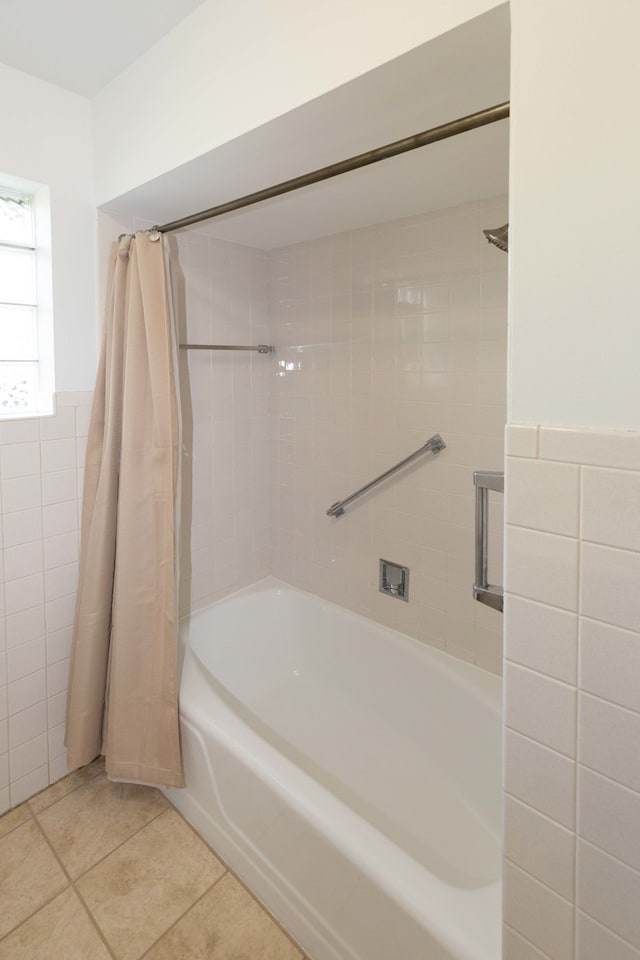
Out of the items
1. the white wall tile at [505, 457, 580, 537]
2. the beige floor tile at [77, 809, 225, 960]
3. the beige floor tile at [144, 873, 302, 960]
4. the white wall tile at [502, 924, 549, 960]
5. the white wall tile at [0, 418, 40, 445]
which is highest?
the white wall tile at [0, 418, 40, 445]

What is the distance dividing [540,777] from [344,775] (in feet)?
3.88

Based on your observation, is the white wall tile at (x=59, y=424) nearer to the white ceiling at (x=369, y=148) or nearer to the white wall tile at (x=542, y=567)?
the white ceiling at (x=369, y=148)

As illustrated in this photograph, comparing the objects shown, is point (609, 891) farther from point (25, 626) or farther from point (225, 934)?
point (25, 626)

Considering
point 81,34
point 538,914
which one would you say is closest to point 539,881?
point 538,914

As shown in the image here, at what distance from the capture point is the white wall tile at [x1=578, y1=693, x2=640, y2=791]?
72 centimetres

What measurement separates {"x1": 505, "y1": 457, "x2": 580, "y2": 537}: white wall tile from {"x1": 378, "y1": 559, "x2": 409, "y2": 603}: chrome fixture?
1.25m

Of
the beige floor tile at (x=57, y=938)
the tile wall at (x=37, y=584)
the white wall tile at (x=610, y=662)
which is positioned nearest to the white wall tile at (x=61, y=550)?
the tile wall at (x=37, y=584)

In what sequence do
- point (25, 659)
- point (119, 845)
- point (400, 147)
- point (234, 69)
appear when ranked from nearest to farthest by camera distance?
point (400, 147) → point (234, 69) → point (119, 845) → point (25, 659)

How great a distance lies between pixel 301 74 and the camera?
1062 mm

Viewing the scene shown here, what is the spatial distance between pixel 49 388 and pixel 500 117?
1.57m

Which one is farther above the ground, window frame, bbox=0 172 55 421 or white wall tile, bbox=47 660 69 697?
window frame, bbox=0 172 55 421

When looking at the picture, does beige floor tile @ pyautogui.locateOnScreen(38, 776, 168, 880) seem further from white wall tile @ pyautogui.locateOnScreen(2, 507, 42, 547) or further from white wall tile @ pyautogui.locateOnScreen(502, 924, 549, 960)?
white wall tile @ pyautogui.locateOnScreen(502, 924, 549, 960)

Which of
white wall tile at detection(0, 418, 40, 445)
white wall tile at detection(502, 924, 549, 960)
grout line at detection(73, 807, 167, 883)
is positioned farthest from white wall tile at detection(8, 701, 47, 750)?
white wall tile at detection(502, 924, 549, 960)

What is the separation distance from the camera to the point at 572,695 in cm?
77
